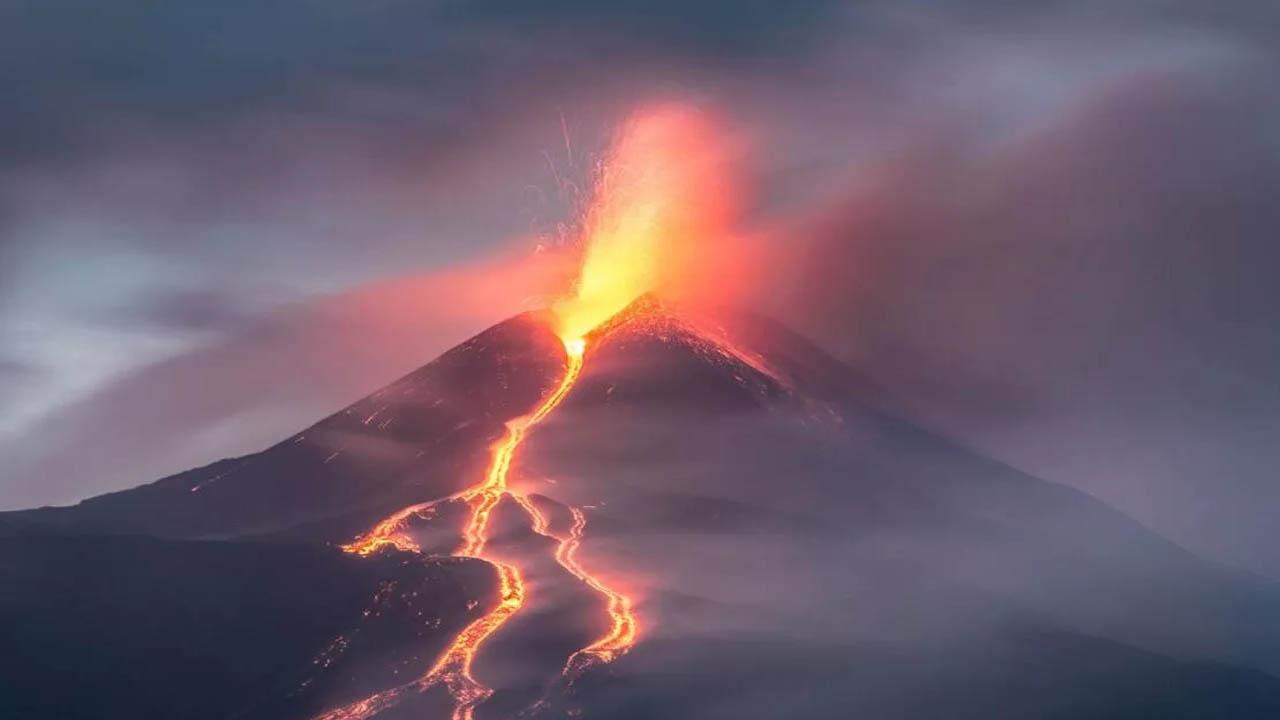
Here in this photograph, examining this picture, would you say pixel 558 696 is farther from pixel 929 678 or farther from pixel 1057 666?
pixel 1057 666

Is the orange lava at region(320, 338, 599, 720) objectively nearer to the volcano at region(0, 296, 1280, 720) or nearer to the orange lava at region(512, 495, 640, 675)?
the volcano at region(0, 296, 1280, 720)

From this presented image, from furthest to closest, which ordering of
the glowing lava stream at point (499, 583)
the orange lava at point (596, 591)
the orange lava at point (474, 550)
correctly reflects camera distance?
the orange lava at point (596, 591) < the glowing lava stream at point (499, 583) < the orange lava at point (474, 550)

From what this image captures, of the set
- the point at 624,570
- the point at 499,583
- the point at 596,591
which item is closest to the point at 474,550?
the point at 499,583

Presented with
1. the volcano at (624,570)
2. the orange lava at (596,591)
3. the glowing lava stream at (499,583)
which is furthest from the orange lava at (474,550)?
the orange lava at (596,591)

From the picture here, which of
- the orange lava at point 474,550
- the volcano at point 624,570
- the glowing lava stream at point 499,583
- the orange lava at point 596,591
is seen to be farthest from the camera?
the volcano at point 624,570

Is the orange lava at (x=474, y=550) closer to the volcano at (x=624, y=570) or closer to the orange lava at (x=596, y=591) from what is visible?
the volcano at (x=624, y=570)

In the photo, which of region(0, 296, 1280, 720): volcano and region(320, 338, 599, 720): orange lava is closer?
region(320, 338, 599, 720): orange lava

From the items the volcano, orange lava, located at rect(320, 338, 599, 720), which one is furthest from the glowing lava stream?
the volcano
